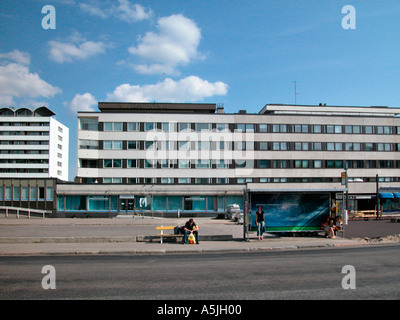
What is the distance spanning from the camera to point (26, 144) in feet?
337

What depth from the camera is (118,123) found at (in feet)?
180

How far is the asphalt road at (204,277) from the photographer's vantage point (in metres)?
8.09

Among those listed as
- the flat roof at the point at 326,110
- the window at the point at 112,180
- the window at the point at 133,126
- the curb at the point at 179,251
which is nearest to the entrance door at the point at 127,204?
the window at the point at 112,180

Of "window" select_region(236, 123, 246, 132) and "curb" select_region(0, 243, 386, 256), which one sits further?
"window" select_region(236, 123, 246, 132)

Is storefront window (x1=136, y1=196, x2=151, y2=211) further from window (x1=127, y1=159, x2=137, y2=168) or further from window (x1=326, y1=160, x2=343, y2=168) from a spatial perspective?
window (x1=326, y1=160, x2=343, y2=168)

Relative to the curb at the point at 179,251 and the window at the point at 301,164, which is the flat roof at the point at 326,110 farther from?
the curb at the point at 179,251

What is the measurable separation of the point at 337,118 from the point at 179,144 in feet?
83.0

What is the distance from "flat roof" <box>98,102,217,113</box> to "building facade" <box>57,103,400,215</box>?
554 cm

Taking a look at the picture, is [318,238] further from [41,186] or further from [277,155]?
[41,186]

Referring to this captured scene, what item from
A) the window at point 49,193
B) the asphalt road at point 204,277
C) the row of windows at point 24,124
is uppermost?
the row of windows at point 24,124

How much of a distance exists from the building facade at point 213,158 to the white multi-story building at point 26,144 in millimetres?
55559

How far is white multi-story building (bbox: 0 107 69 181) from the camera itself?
102 meters

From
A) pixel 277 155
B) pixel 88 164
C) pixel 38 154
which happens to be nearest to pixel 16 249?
pixel 88 164

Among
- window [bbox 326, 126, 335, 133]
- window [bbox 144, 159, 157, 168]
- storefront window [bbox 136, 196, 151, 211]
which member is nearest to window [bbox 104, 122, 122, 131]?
window [bbox 144, 159, 157, 168]
